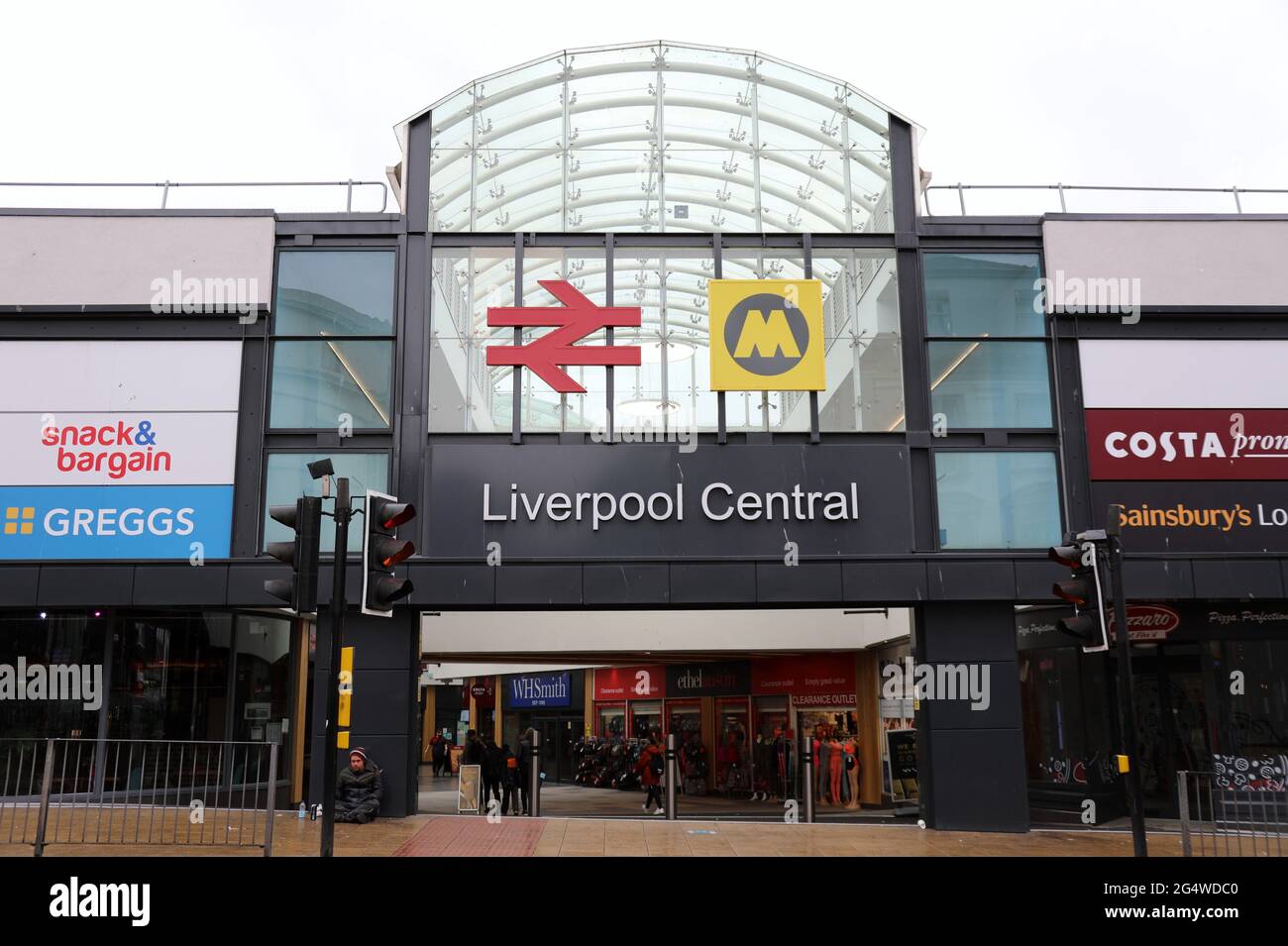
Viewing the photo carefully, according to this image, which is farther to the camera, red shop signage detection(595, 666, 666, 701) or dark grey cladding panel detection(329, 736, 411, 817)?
red shop signage detection(595, 666, 666, 701)

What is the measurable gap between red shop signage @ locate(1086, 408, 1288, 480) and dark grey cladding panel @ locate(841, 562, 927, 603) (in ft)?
10.6

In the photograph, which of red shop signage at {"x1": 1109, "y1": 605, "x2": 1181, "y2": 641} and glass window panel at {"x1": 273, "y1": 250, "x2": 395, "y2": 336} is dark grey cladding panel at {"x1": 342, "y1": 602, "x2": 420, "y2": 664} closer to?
glass window panel at {"x1": 273, "y1": 250, "x2": 395, "y2": 336}

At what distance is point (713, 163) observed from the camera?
18.8 m

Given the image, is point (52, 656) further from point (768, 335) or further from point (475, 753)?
point (768, 335)

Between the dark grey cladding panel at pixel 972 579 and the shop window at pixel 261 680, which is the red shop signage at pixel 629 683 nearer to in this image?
the shop window at pixel 261 680

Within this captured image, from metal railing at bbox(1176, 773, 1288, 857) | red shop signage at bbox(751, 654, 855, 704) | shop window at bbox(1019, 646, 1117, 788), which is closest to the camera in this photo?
metal railing at bbox(1176, 773, 1288, 857)

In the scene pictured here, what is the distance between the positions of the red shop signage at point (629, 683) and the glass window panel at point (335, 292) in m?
13.0

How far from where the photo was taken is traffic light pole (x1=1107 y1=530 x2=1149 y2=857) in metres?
11.7

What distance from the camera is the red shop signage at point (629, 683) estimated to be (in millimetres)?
27922

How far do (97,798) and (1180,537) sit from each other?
1606cm

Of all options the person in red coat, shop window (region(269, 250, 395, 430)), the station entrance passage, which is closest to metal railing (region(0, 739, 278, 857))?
the station entrance passage

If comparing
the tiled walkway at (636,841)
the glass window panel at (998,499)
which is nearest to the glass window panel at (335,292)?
the tiled walkway at (636,841)

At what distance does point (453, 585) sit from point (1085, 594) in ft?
28.4
